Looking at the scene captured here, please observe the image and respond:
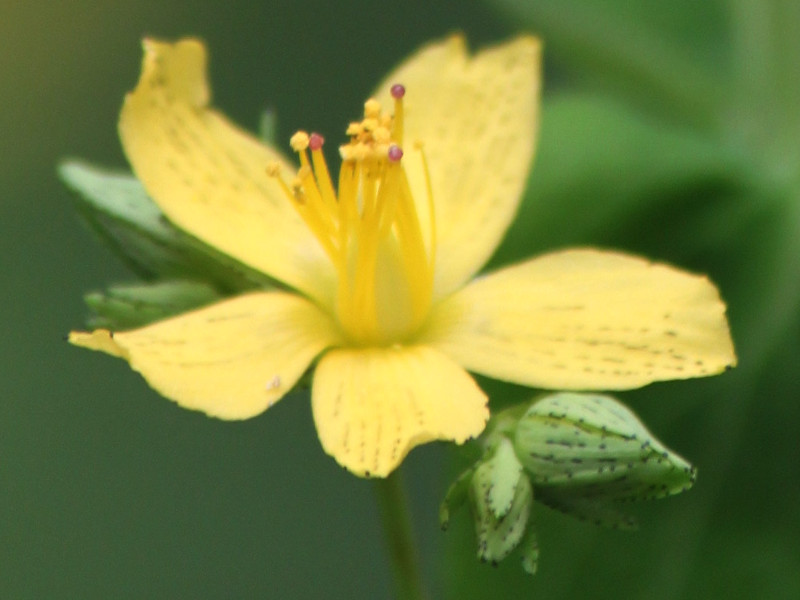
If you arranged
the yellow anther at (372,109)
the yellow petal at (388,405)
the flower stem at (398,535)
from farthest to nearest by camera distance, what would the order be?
1. the yellow anther at (372,109)
2. the flower stem at (398,535)
3. the yellow petal at (388,405)

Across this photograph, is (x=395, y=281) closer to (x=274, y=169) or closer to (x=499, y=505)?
(x=274, y=169)

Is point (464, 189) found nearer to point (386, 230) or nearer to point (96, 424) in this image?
point (386, 230)

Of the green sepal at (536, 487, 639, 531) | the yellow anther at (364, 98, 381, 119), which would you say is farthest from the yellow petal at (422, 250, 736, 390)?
the yellow anther at (364, 98, 381, 119)

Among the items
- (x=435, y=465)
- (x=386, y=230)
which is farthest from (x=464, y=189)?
(x=435, y=465)

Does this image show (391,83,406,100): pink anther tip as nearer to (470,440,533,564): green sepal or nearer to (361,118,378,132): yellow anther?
(361,118,378,132): yellow anther

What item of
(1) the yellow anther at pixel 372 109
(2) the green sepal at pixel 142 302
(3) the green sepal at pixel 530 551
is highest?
(1) the yellow anther at pixel 372 109

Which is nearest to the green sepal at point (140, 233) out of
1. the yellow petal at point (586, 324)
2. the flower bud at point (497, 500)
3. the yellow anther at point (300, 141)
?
the yellow anther at point (300, 141)

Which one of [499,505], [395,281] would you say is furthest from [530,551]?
[395,281]

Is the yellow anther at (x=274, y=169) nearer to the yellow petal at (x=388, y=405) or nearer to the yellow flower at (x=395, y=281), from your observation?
the yellow flower at (x=395, y=281)
